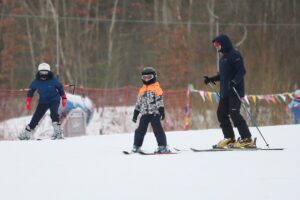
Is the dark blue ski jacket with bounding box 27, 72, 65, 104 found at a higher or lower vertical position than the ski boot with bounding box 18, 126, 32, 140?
higher

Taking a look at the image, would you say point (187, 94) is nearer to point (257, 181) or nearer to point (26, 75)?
point (257, 181)

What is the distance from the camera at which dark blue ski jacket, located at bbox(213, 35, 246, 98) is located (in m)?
11.5

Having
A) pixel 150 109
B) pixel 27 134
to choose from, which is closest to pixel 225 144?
pixel 150 109

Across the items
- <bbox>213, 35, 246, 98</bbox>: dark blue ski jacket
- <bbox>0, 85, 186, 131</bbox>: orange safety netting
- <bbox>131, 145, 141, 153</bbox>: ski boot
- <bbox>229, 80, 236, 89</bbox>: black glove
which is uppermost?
→ <bbox>213, 35, 246, 98</bbox>: dark blue ski jacket

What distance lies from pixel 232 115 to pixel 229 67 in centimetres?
69

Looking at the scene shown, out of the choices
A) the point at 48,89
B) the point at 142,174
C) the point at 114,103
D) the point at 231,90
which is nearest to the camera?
the point at 142,174

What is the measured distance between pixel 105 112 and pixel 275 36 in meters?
21.9

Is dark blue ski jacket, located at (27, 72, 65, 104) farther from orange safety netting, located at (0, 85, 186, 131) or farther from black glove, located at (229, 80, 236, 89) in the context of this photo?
orange safety netting, located at (0, 85, 186, 131)

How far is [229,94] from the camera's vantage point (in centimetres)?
1161

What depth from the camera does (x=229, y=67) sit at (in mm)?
11602

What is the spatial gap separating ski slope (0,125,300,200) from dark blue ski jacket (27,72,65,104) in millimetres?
2525

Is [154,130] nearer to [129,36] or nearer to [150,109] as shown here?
[150,109]

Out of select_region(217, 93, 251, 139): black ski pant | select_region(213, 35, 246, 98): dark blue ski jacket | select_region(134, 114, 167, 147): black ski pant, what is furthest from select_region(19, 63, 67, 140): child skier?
select_region(213, 35, 246, 98): dark blue ski jacket

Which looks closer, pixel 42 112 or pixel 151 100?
pixel 151 100
